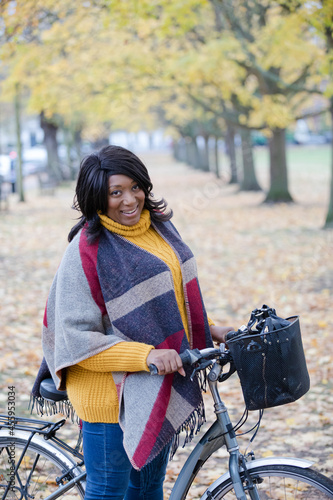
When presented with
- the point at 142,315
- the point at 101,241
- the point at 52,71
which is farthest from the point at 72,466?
the point at 52,71

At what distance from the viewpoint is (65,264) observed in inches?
88.9

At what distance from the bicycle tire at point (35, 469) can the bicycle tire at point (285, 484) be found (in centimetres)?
60

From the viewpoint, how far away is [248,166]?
23.8 m

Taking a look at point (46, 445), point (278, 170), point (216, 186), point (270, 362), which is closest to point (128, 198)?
point (270, 362)

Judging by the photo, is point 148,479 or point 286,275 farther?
point 286,275

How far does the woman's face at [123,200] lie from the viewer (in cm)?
233

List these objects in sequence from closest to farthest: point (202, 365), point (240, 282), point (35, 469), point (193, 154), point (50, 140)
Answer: point (202, 365) → point (35, 469) → point (240, 282) → point (50, 140) → point (193, 154)

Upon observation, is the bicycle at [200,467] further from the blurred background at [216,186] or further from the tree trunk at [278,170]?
the tree trunk at [278,170]

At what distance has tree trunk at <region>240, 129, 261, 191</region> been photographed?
22984 millimetres

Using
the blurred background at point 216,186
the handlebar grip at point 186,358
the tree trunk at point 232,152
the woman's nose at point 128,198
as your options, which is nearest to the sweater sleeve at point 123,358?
the handlebar grip at point 186,358

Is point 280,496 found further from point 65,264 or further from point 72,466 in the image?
point 65,264

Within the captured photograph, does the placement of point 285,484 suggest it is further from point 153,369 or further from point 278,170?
point 278,170

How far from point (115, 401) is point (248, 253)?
9586 millimetres

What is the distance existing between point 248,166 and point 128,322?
22.1 m
